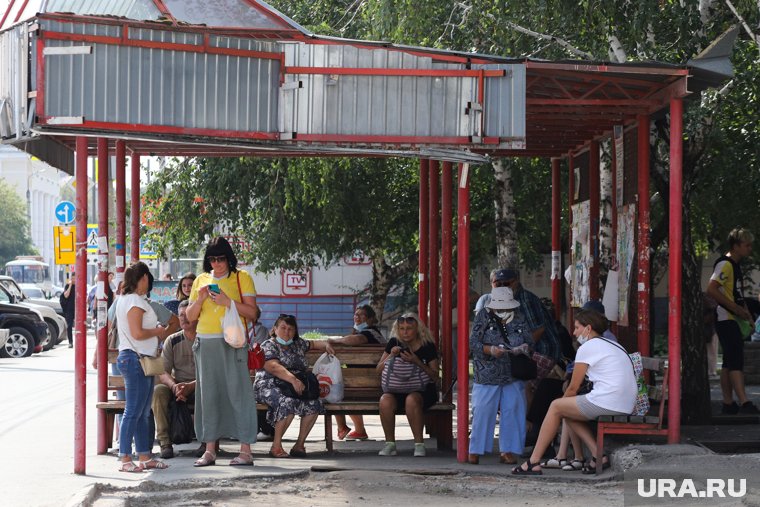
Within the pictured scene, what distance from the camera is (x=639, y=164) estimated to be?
11.7m

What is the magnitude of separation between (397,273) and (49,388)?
11.1 m

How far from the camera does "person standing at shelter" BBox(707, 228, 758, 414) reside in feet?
42.3

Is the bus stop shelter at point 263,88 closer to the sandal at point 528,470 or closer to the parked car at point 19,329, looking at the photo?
the sandal at point 528,470

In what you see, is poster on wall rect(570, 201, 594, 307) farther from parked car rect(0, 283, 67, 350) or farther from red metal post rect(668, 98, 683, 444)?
parked car rect(0, 283, 67, 350)

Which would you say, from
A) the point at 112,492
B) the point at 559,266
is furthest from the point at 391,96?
the point at 559,266

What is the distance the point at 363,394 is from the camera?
11.9 m

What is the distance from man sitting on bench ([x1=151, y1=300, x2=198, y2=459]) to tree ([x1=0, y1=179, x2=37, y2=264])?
91.3 meters

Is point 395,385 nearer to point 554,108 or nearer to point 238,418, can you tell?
point 238,418

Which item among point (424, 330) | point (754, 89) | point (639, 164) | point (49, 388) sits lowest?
point (49, 388)

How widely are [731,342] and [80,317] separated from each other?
22.4ft

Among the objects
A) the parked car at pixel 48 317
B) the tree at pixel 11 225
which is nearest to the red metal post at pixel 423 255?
the parked car at pixel 48 317

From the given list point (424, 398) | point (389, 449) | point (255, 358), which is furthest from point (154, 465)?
point (424, 398)

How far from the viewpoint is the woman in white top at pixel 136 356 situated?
392 inches

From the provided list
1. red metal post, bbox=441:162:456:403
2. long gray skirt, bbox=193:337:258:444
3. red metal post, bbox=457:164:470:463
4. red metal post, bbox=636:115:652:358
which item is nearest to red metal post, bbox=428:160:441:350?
red metal post, bbox=441:162:456:403
